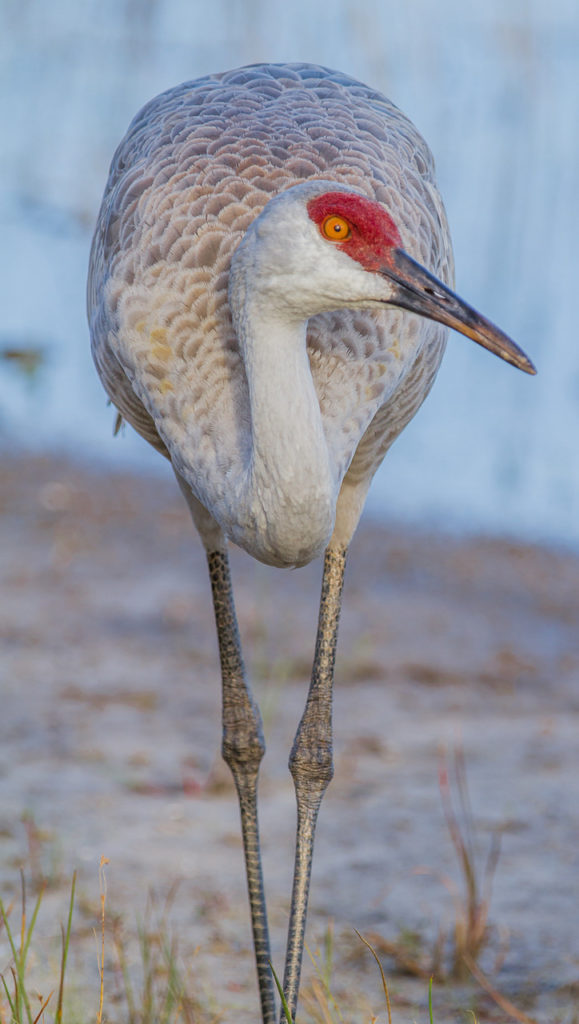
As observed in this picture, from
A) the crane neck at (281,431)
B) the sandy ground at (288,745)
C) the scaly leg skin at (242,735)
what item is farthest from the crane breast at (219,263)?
the sandy ground at (288,745)

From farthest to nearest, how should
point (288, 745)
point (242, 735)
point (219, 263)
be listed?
point (288, 745) < point (242, 735) < point (219, 263)

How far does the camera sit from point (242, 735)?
3729mm

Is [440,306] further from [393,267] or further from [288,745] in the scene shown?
[288,745]

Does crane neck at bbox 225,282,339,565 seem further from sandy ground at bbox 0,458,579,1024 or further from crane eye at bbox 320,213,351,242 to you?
sandy ground at bbox 0,458,579,1024

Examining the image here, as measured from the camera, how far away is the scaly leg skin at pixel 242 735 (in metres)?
3.53

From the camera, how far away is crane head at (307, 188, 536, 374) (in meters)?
2.61

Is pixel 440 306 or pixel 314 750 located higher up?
pixel 440 306

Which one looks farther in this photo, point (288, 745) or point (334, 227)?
point (288, 745)

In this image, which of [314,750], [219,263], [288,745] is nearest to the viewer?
[219,263]

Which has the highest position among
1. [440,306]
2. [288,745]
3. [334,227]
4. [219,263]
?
[334,227]

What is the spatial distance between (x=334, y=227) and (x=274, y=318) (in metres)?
0.22

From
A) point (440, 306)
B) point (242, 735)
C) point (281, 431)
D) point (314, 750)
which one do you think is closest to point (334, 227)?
point (440, 306)

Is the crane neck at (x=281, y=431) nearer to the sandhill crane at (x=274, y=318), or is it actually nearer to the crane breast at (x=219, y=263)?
the sandhill crane at (x=274, y=318)

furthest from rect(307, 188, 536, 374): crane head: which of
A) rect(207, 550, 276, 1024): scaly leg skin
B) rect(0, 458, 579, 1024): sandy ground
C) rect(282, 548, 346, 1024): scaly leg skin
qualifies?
rect(0, 458, 579, 1024): sandy ground
